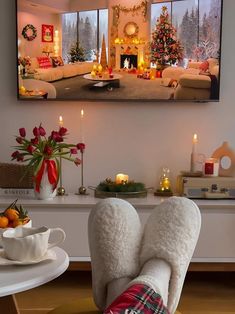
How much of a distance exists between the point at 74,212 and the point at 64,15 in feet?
3.65

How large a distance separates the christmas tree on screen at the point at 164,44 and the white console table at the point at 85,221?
0.83m

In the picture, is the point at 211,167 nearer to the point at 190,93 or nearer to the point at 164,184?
the point at 164,184

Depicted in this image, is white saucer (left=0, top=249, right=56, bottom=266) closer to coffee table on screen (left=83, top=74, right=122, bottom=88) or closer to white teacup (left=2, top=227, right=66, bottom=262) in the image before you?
white teacup (left=2, top=227, right=66, bottom=262)

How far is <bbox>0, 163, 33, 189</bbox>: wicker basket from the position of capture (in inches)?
110

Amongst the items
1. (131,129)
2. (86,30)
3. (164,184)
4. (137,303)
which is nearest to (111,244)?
(137,303)

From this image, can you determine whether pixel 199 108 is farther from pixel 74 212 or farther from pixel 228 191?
pixel 74 212

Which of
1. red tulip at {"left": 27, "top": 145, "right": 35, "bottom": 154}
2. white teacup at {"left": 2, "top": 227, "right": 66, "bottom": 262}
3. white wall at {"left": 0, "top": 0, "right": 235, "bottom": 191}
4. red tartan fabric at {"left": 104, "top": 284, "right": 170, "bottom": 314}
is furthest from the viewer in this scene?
white wall at {"left": 0, "top": 0, "right": 235, "bottom": 191}

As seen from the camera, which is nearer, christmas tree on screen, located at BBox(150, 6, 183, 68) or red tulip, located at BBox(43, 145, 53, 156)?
red tulip, located at BBox(43, 145, 53, 156)

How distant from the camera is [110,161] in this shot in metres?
3.03

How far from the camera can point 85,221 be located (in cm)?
267

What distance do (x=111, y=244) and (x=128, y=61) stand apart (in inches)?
65.9

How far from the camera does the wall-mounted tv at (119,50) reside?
9.45 ft

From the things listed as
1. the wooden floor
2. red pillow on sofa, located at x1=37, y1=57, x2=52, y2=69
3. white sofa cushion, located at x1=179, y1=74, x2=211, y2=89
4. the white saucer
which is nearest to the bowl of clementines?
the white saucer

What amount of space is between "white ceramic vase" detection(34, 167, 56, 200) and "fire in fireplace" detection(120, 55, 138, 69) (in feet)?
2.49
